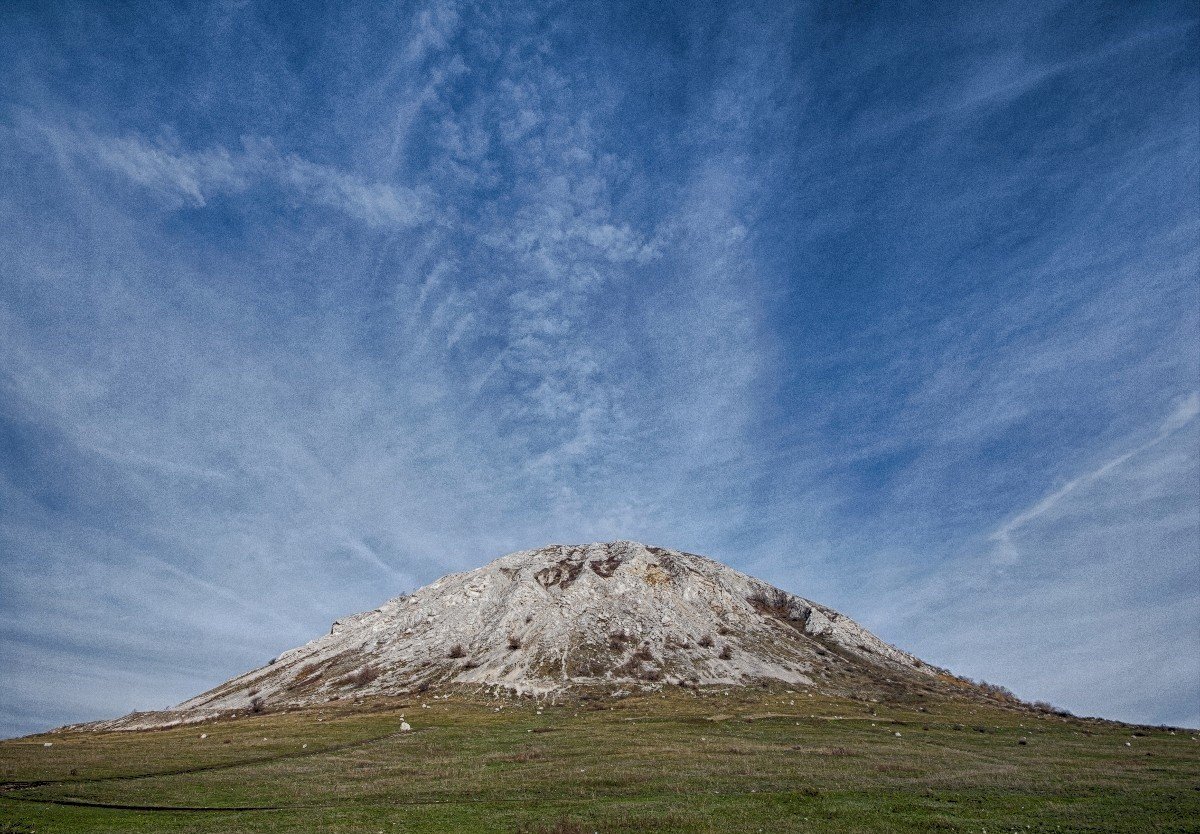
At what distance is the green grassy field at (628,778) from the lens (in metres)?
33.3

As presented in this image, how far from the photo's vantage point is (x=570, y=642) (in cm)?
15212

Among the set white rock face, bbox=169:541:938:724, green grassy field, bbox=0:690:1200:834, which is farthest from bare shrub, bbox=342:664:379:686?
green grassy field, bbox=0:690:1200:834

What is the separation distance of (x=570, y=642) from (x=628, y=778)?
363ft

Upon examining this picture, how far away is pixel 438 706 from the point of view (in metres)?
114

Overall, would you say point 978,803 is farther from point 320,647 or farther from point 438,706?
point 320,647

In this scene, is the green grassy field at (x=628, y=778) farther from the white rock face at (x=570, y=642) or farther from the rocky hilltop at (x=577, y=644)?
the white rock face at (x=570, y=642)

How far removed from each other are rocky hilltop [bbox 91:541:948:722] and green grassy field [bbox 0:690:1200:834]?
4615cm

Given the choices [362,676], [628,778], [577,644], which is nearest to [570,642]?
[577,644]

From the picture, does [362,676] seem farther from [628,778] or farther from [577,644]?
[628,778]

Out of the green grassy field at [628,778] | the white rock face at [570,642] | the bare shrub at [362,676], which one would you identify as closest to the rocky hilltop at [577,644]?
the bare shrub at [362,676]

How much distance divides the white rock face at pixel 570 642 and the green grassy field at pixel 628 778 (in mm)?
47149

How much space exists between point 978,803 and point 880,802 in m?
5.62

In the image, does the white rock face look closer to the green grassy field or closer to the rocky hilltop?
the rocky hilltop

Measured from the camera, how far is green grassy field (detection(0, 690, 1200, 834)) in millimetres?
33281
